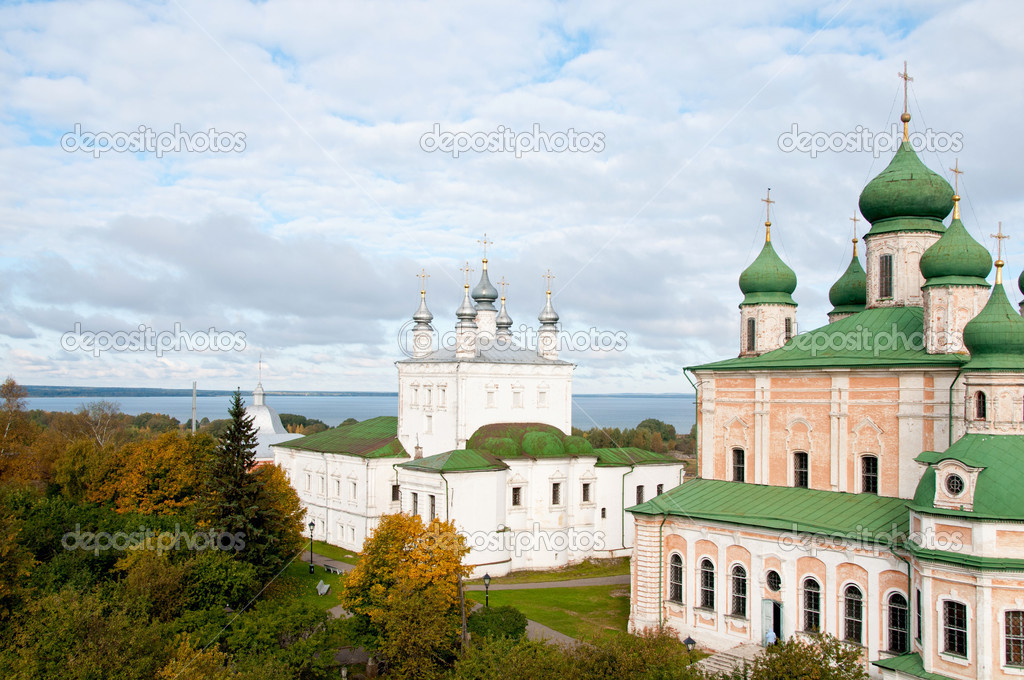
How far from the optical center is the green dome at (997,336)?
1853cm

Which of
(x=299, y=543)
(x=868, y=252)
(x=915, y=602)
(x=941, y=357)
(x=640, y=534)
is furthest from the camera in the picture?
(x=299, y=543)

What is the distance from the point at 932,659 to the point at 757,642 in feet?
16.6

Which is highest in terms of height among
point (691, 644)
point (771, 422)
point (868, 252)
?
point (868, 252)

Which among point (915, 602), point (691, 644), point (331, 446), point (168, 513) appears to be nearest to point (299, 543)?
point (168, 513)

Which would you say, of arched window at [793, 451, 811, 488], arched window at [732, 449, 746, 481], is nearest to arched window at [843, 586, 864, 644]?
arched window at [793, 451, 811, 488]

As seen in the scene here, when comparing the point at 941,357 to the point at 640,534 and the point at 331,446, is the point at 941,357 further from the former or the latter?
the point at 331,446

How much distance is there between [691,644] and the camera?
70.3ft

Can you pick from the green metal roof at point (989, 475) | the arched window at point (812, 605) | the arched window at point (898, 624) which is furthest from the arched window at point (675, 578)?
the green metal roof at point (989, 475)

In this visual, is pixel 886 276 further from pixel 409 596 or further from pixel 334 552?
pixel 334 552

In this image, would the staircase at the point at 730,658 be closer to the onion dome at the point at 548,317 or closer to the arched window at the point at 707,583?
the arched window at the point at 707,583

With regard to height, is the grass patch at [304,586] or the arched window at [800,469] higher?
the arched window at [800,469]

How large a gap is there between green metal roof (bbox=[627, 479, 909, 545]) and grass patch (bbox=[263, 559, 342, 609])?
431 inches

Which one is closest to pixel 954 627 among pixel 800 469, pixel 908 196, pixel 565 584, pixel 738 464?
pixel 800 469

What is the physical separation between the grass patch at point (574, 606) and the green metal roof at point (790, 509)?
4.23m
